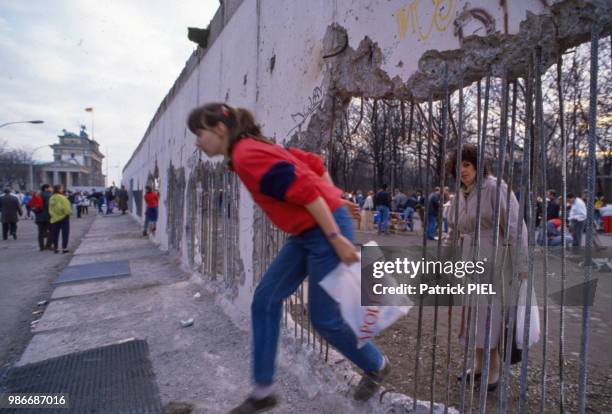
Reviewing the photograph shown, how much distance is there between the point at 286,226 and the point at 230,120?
596 mm

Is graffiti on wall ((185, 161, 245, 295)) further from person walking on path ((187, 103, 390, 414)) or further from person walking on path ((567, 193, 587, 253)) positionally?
person walking on path ((567, 193, 587, 253))

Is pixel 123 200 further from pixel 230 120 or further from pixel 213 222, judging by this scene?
pixel 230 120

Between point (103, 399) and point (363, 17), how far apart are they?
312 cm

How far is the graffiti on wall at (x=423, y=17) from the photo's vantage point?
2074mm

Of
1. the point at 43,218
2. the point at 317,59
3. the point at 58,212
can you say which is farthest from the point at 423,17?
the point at 43,218

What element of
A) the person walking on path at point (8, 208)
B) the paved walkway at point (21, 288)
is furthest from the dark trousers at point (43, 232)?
the person walking on path at point (8, 208)

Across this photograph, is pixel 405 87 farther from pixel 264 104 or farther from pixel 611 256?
pixel 611 256

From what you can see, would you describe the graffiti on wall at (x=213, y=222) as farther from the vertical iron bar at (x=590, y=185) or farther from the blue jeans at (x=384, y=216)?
the blue jeans at (x=384, y=216)

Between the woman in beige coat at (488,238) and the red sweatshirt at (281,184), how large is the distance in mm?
881

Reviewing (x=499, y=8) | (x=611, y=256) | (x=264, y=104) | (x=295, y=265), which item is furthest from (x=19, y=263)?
(x=611, y=256)

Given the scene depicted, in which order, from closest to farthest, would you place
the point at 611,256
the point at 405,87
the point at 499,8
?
the point at 499,8 < the point at 405,87 < the point at 611,256

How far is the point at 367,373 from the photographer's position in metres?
2.19

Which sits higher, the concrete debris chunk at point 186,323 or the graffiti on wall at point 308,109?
the graffiti on wall at point 308,109

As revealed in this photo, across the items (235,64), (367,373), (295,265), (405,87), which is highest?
(235,64)
